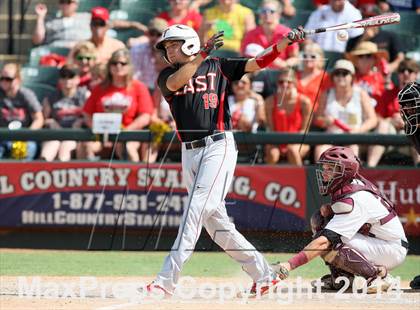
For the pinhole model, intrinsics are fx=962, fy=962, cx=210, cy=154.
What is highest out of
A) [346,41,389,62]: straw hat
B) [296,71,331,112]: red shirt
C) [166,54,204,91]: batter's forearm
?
[346,41,389,62]: straw hat

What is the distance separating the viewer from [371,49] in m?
11.2

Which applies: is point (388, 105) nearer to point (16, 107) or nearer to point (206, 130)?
point (206, 130)

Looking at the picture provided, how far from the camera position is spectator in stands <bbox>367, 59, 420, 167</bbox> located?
10578 millimetres

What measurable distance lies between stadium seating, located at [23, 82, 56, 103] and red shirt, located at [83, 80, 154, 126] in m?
→ 0.79

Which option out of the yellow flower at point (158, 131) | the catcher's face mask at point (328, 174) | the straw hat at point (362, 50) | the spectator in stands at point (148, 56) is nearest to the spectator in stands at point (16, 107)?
the spectator in stands at point (148, 56)

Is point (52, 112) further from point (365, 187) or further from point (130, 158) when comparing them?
point (365, 187)

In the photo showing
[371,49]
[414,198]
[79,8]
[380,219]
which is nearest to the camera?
[380,219]

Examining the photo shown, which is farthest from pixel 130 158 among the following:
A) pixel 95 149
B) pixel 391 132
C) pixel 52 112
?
pixel 391 132

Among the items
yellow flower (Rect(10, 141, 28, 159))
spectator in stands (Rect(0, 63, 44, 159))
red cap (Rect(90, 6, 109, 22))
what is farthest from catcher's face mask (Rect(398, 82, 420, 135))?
red cap (Rect(90, 6, 109, 22))

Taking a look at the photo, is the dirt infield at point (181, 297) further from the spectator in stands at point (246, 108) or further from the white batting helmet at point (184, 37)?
the spectator in stands at point (246, 108)

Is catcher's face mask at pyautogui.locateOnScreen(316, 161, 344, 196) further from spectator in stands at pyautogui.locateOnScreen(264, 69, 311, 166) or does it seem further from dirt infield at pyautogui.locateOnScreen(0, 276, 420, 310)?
spectator in stands at pyautogui.locateOnScreen(264, 69, 311, 166)

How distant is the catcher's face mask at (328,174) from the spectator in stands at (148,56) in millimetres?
4850

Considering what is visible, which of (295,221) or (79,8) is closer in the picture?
(295,221)

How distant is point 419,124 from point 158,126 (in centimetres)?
363
